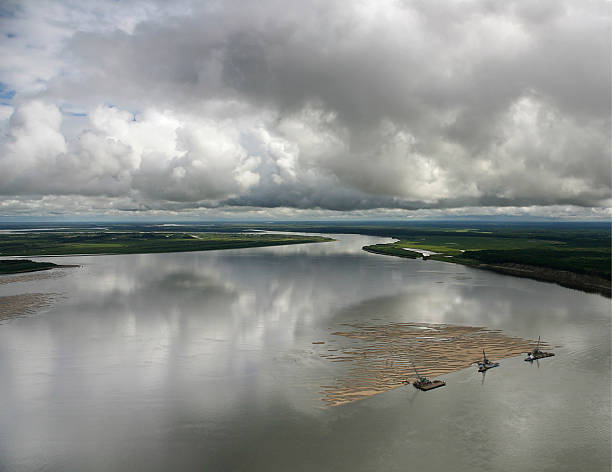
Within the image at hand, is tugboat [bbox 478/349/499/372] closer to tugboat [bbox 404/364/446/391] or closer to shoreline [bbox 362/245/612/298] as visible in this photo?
tugboat [bbox 404/364/446/391]

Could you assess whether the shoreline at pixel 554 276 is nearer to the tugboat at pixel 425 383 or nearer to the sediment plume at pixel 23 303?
the tugboat at pixel 425 383

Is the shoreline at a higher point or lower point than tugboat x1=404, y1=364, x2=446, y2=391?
higher

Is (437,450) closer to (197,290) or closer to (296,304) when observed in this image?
(296,304)

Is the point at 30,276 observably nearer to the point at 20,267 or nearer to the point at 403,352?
the point at 20,267

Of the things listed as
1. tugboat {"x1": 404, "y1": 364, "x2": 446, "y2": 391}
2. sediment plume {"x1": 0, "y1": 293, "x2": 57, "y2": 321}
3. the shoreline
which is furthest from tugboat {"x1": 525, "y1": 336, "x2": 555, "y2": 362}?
sediment plume {"x1": 0, "y1": 293, "x2": 57, "y2": 321}

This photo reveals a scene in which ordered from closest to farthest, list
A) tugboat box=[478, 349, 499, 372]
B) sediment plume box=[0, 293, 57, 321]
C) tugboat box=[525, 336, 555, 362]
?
tugboat box=[478, 349, 499, 372], tugboat box=[525, 336, 555, 362], sediment plume box=[0, 293, 57, 321]

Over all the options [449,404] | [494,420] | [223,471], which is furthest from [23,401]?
[494,420]

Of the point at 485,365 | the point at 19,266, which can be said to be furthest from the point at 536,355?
the point at 19,266
